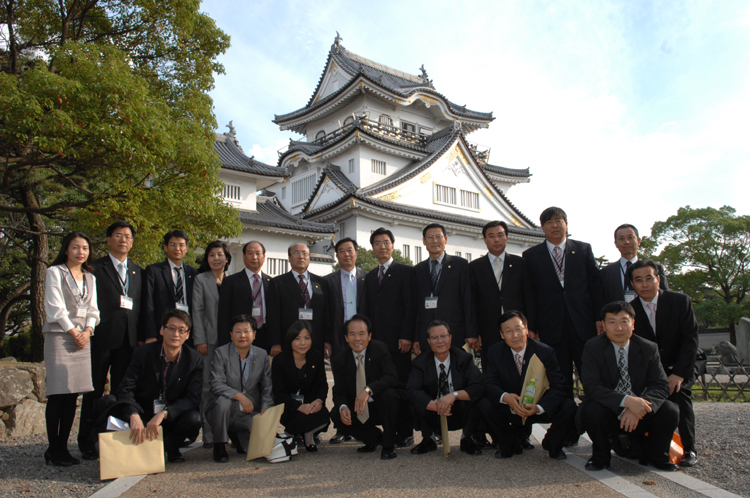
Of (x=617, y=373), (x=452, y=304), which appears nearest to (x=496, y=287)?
(x=452, y=304)

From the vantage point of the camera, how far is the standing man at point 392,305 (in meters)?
5.17

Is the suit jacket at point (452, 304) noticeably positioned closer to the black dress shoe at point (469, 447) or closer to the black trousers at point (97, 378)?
the black dress shoe at point (469, 447)

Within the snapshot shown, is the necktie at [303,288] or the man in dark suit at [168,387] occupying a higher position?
the necktie at [303,288]

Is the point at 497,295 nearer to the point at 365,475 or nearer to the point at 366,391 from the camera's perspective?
the point at 366,391

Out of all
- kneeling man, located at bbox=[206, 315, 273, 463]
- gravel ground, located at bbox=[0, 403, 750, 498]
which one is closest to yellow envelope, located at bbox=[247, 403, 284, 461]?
gravel ground, located at bbox=[0, 403, 750, 498]

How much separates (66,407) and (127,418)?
0.62 meters

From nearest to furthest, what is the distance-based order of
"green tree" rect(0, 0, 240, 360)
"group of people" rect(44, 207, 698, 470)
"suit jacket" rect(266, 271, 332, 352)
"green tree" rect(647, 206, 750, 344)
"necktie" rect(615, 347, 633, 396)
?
1. "necktie" rect(615, 347, 633, 396)
2. "group of people" rect(44, 207, 698, 470)
3. "suit jacket" rect(266, 271, 332, 352)
4. "green tree" rect(0, 0, 240, 360)
5. "green tree" rect(647, 206, 750, 344)

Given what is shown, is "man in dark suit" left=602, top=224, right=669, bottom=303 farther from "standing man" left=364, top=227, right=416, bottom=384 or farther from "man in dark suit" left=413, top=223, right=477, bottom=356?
"standing man" left=364, top=227, right=416, bottom=384

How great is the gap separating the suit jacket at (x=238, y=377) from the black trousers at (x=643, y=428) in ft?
8.86

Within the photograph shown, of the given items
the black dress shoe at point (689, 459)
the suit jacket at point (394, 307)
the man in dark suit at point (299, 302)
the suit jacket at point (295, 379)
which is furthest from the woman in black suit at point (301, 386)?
the black dress shoe at point (689, 459)

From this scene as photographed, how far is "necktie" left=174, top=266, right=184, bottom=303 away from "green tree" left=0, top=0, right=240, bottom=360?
2.56 metres

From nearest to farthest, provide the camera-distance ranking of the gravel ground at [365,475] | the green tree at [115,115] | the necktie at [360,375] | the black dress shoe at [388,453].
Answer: the gravel ground at [365,475], the black dress shoe at [388,453], the necktie at [360,375], the green tree at [115,115]

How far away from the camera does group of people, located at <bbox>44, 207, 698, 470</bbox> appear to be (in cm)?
388

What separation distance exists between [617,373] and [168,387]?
3.68 metres
